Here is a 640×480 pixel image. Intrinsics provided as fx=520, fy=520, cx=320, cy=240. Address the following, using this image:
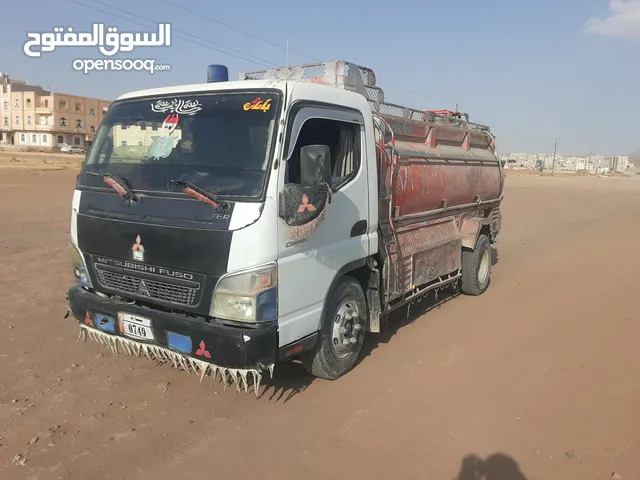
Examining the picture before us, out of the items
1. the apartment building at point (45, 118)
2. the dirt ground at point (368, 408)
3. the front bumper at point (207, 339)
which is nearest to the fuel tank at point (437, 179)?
the dirt ground at point (368, 408)

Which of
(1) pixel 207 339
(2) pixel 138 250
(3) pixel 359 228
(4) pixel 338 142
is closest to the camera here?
(1) pixel 207 339

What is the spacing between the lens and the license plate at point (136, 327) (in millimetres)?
3692

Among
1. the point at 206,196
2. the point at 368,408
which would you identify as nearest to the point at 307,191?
the point at 206,196

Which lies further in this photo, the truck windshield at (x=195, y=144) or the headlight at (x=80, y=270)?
the headlight at (x=80, y=270)

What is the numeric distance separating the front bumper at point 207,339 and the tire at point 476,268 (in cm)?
462

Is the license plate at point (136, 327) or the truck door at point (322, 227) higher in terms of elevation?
the truck door at point (322, 227)

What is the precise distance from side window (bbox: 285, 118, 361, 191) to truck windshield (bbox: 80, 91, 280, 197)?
437 mm

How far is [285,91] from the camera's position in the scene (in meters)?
3.74

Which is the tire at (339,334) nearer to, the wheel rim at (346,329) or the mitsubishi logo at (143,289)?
the wheel rim at (346,329)

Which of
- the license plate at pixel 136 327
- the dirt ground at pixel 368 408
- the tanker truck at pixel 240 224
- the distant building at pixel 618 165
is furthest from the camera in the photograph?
the distant building at pixel 618 165

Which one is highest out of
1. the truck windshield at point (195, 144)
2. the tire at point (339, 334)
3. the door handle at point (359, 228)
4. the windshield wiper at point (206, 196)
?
the truck windshield at point (195, 144)

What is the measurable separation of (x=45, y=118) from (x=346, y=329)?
3111 inches

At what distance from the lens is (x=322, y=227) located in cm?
400

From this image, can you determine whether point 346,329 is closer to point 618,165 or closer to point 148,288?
point 148,288
